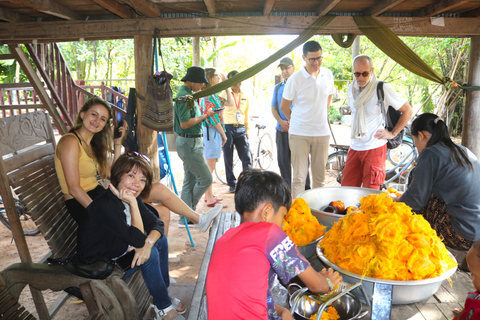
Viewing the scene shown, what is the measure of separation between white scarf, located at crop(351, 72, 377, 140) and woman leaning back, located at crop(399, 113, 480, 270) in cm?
127

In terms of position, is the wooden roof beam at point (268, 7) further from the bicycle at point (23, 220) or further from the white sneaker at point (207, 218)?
the bicycle at point (23, 220)

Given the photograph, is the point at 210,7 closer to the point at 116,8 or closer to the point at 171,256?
the point at 116,8

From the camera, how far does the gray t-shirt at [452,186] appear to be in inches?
91.5

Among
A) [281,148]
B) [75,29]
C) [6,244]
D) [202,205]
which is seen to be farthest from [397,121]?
[6,244]

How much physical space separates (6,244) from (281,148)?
4.10m

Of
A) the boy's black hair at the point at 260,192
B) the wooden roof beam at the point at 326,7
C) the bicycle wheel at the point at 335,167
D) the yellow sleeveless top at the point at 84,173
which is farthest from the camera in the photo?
the bicycle wheel at the point at 335,167

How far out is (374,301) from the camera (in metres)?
1.43

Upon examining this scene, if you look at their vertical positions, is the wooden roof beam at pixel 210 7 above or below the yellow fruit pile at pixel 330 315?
above

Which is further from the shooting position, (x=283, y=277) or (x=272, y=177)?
(x=272, y=177)

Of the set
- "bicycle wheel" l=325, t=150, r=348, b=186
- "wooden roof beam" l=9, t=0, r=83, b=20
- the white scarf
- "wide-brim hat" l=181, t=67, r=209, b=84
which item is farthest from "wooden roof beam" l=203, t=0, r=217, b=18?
"bicycle wheel" l=325, t=150, r=348, b=186

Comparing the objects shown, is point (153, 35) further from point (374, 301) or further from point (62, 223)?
point (374, 301)

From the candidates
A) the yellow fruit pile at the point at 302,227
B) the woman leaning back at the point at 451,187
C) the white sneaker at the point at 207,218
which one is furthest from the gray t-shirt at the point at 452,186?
the white sneaker at the point at 207,218

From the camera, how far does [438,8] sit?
11.8 ft

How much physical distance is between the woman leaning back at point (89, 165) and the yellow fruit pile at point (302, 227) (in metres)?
1.14
